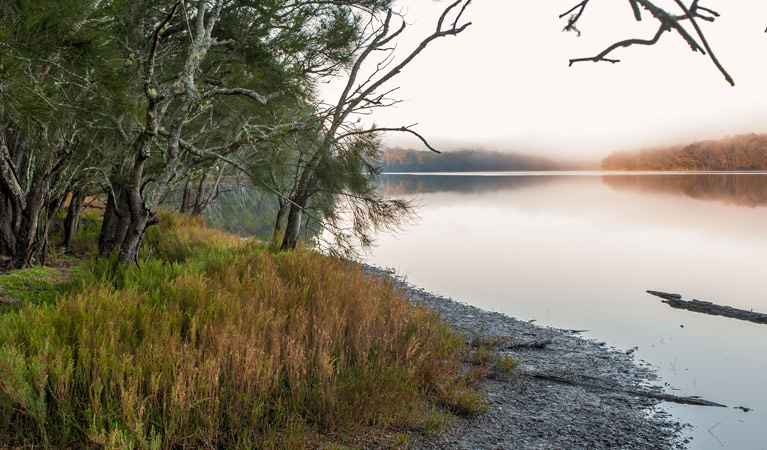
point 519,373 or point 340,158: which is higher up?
point 340,158

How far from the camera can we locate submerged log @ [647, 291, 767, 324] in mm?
12314

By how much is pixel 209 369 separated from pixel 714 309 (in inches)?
563

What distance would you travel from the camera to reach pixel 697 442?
5.80 meters

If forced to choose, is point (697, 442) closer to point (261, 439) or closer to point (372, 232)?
point (261, 439)

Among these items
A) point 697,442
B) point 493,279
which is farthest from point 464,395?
point 493,279

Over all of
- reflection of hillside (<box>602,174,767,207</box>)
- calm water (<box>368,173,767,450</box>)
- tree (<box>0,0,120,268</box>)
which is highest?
reflection of hillside (<box>602,174,767,207</box>)

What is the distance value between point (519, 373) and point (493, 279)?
11.7 meters

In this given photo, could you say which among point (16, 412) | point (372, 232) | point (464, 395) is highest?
point (372, 232)

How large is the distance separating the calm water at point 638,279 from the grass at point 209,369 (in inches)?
142

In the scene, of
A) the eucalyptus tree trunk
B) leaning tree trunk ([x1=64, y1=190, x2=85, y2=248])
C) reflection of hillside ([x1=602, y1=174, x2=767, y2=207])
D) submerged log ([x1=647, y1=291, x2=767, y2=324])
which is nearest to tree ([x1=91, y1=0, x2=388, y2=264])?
leaning tree trunk ([x1=64, y1=190, x2=85, y2=248])

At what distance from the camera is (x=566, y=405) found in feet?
20.0

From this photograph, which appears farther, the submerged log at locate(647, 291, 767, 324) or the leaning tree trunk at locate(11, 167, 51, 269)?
the submerged log at locate(647, 291, 767, 324)

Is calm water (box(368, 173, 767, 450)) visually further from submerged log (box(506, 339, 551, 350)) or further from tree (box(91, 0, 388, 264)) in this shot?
tree (box(91, 0, 388, 264))

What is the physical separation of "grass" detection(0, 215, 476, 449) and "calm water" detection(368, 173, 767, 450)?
362 cm
